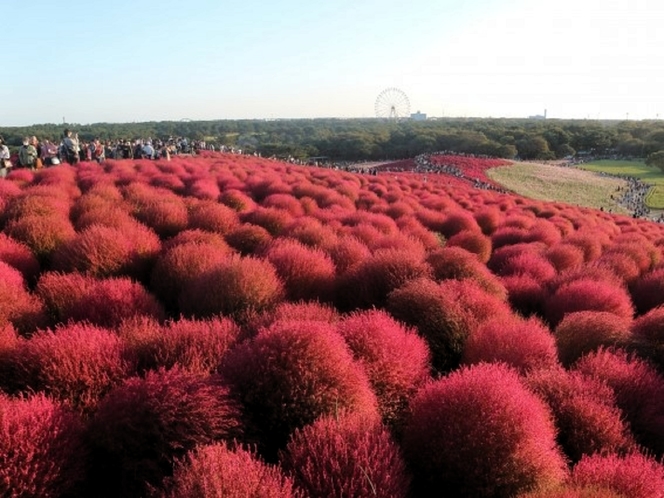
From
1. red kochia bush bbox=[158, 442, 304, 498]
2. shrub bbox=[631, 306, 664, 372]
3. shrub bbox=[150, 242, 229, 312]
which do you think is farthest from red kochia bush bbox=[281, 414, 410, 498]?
shrub bbox=[631, 306, 664, 372]

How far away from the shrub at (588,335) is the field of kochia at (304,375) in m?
0.03

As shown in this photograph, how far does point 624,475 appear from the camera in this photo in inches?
134

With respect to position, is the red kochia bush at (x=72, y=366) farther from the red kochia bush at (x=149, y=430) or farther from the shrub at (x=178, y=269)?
the shrub at (x=178, y=269)

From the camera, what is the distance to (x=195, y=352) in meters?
4.36

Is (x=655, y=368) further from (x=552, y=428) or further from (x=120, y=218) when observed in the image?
(x=120, y=218)

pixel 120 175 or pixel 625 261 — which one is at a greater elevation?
pixel 120 175

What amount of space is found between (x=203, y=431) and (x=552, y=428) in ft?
8.78

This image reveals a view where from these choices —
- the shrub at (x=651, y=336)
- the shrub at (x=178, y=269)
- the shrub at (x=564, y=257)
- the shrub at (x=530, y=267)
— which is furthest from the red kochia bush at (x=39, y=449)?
the shrub at (x=564, y=257)

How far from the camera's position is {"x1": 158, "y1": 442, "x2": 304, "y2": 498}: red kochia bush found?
262 centimetres

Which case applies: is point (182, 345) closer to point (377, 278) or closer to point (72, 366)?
point (72, 366)

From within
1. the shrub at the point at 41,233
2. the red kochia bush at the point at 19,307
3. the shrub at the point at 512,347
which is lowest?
the shrub at the point at 512,347

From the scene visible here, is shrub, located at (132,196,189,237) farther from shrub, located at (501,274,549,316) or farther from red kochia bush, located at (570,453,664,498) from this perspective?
red kochia bush, located at (570,453,664,498)

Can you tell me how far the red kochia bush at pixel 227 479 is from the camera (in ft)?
8.61

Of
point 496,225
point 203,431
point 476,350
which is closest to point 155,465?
point 203,431
